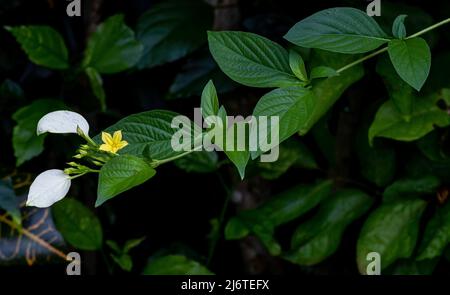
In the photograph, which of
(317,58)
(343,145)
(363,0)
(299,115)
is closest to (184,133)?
(299,115)

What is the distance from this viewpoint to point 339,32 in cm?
86

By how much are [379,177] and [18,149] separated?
66 centimetres

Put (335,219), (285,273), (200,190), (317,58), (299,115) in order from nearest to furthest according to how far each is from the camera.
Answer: (299,115)
(317,58)
(335,219)
(285,273)
(200,190)

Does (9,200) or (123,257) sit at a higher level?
(9,200)

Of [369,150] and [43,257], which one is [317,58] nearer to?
[369,150]

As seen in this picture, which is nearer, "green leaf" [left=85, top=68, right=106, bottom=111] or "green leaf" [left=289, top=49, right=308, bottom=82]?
"green leaf" [left=289, top=49, right=308, bottom=82]

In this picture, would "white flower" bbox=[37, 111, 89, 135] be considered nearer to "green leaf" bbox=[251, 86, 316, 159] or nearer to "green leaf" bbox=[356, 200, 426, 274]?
"green leaf" bbox=[251, 86, 316, 159]

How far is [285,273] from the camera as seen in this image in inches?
60.3

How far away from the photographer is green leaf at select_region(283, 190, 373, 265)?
1.25m

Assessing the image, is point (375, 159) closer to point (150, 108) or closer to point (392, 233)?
point (392, 233)

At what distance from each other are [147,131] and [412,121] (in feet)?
1.60

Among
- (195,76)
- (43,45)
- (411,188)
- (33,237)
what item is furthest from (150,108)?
(411,188)

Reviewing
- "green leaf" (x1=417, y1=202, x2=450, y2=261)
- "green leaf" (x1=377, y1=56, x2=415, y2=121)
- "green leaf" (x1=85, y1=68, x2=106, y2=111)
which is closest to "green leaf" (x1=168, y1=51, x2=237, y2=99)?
"green leaf" (x1=85, y1=68, x2=106, y2=111)

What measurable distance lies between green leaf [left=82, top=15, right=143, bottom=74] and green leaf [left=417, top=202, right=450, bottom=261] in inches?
24.4
